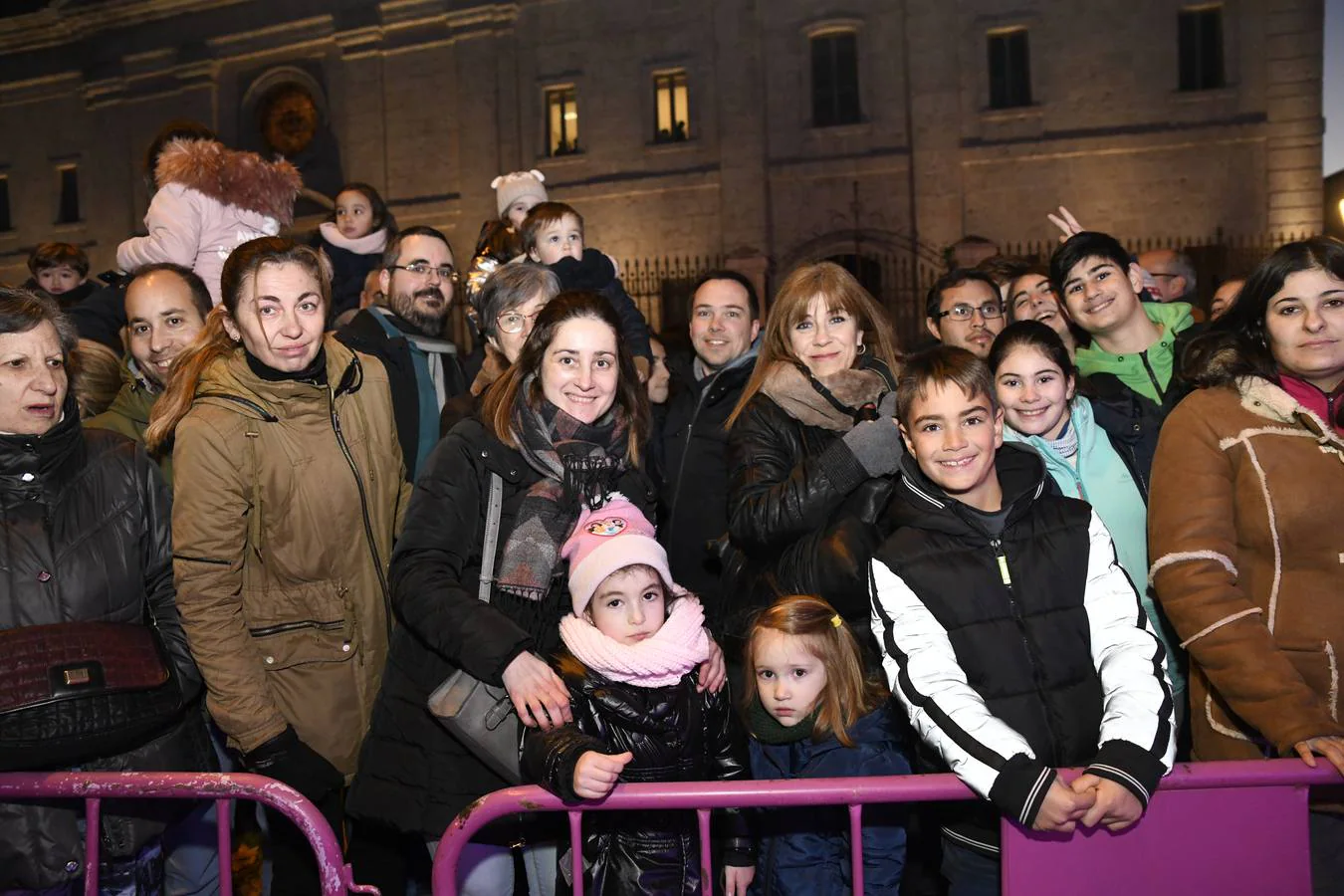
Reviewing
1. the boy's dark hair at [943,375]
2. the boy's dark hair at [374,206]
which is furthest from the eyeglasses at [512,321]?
the boy's dark hair at [374,206]

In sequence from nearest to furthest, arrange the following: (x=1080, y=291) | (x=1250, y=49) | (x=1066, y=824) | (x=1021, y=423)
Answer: (x=1066, y=824), (x=1021, y=423), (x=1080, y=291), (x=1250, y=49)

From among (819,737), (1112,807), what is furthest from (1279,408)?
(819,737)

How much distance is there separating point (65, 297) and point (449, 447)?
5.71 meters

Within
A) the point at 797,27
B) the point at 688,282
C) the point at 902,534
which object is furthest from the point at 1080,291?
the point at 797,27

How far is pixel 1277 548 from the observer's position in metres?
3.09

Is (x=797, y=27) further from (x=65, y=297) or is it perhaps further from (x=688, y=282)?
(x=65, y=297)

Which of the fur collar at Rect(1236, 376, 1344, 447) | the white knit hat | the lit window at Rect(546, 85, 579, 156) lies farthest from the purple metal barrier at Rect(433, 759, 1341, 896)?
the lit window at Rect(546, 85, 579, 156)

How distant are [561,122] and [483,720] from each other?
23.1 meters

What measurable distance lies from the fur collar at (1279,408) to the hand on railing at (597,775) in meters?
2.42

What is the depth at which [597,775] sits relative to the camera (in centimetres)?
241

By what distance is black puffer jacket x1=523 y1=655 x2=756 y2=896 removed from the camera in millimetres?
2924

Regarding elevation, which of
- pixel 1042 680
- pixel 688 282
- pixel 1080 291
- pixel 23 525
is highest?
pixel 688 282

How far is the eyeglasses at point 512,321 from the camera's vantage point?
164 inches

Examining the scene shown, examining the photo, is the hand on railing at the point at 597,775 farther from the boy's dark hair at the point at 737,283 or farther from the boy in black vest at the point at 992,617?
the boy's dark hair at the point at 737,283
